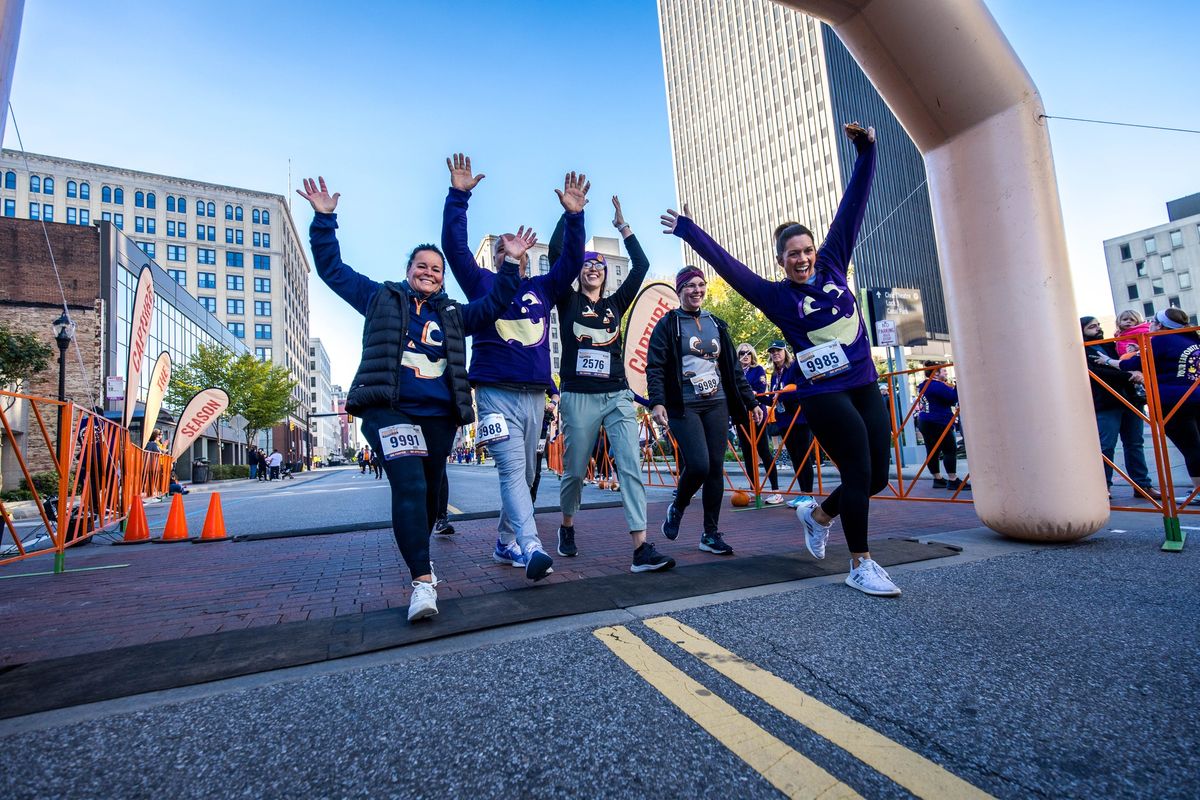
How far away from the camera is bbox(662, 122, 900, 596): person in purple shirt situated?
3.18 m

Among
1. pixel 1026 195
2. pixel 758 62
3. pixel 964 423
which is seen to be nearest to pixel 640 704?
pixel 964 423

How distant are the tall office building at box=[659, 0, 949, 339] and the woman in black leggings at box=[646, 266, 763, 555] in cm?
6400

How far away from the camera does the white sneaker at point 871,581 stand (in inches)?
113

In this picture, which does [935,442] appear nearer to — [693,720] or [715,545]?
[715,545]

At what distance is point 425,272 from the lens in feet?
11.1

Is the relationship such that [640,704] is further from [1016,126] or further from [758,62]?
[758,62]

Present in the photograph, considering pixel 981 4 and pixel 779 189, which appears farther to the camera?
pixel 779 189

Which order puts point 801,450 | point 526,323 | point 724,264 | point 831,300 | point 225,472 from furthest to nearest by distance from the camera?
point 225,472
point 801,450
point 526,323
point 724,264
point 831,300

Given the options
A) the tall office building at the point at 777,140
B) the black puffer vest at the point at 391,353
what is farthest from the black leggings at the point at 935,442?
the tall office building at the point at 777,140

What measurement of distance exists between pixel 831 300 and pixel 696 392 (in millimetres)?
1229

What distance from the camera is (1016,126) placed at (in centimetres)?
411

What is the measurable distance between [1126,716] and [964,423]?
303 centimetres

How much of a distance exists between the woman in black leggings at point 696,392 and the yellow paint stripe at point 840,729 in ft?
6.47

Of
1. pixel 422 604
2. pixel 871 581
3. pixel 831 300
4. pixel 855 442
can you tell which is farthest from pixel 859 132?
pixel 422 604
